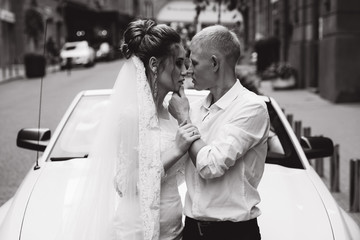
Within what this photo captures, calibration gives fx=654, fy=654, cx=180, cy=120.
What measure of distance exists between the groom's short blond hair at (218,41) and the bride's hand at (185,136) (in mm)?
315

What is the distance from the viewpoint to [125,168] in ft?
9.05

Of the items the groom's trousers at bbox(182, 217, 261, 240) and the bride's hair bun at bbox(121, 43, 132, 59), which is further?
the bride's hair bun at bbox(121, 43, 132, 59)

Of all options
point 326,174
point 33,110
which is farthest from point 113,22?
point 326,174

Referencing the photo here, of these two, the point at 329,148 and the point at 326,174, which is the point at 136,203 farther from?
the point at 326,174

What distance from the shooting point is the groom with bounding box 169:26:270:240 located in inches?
101

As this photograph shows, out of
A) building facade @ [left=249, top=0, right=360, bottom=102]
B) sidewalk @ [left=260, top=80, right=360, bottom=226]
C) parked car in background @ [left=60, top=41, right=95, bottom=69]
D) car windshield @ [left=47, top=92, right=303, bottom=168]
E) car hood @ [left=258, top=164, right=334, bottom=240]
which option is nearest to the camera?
car hood @ [left=258, top=164, right=334, bottom=240]

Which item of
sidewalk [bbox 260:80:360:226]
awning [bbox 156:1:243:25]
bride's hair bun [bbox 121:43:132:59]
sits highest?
awning [bbox 156:1:243:25]

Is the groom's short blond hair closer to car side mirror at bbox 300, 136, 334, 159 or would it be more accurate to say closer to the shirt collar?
the shirt collar

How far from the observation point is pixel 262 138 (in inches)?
104

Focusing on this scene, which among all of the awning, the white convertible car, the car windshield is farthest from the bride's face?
the awning

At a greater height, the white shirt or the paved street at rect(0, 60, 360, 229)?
the white shirt

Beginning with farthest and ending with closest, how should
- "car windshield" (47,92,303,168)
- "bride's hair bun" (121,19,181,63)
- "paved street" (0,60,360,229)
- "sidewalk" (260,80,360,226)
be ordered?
"paved street" (0,60,360,229) → "sidewalk" (260,80,360,226) → "car windshield" (47,92,303,168) → "bride's hair bun" (121,19,181,63)

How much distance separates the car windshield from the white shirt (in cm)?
211

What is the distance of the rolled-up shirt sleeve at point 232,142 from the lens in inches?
99.2
